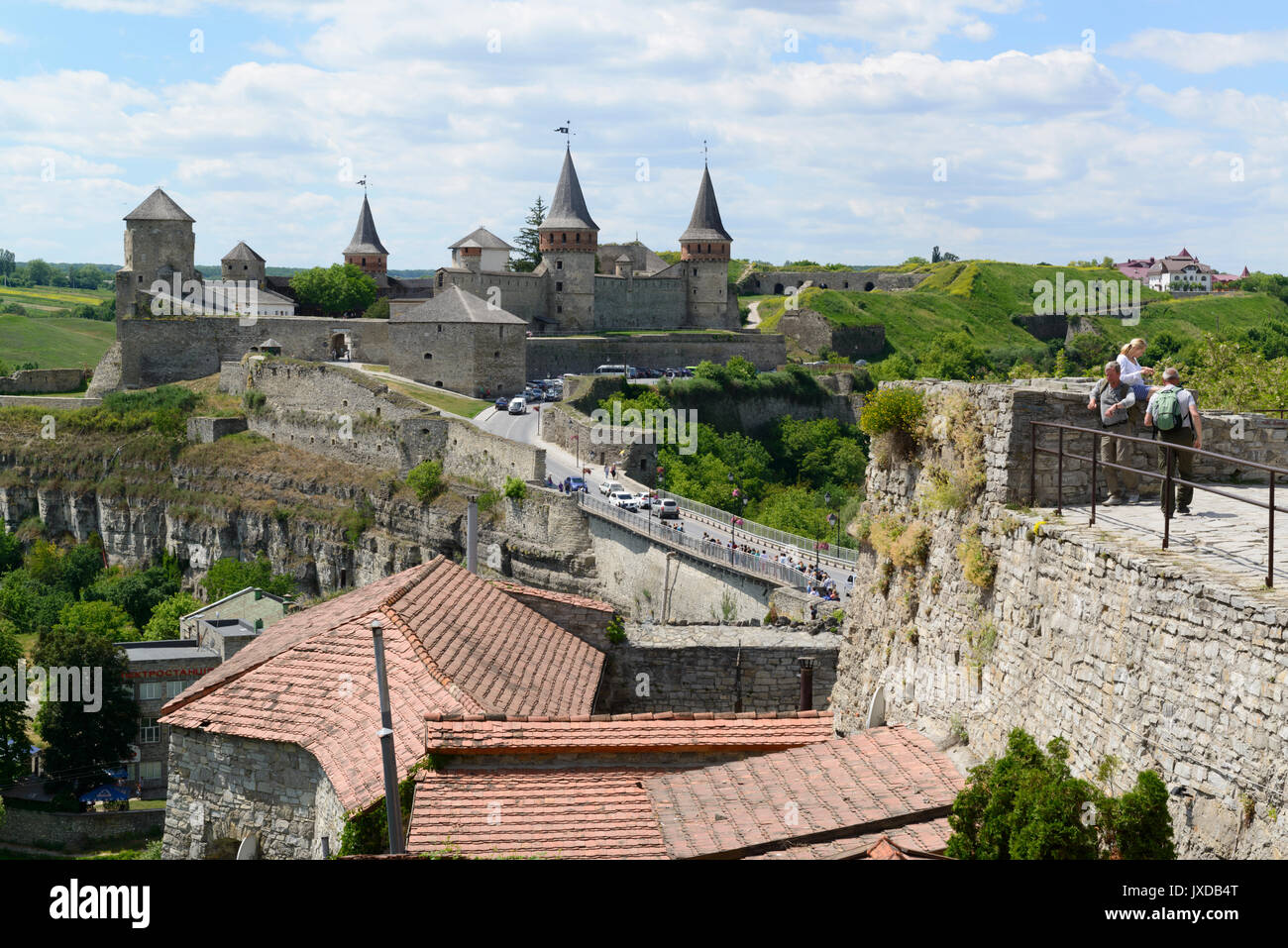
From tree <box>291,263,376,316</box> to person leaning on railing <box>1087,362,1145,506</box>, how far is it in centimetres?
7702

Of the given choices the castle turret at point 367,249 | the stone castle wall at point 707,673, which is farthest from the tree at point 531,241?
the stone castle wall at point 707,673

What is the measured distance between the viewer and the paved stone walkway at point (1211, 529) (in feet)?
20.1

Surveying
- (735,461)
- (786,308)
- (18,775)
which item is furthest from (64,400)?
(786,308)

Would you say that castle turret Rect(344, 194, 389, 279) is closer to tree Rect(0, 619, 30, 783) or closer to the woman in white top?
tree Rect(0, 619, 30, 783)

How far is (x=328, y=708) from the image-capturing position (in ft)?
35.8

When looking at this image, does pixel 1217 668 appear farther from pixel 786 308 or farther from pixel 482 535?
pixel 786 308

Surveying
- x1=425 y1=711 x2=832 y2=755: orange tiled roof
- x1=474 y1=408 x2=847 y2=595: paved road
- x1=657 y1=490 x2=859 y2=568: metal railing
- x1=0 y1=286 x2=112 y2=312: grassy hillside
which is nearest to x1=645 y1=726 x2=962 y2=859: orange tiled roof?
x1=425 y1=711 x2=832 y2=755: orange tiled roof

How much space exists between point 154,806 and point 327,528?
542 inches

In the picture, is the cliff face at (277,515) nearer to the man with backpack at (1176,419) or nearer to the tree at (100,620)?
the tree at (100,620)

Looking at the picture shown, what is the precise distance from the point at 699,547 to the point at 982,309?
73031 millimetres

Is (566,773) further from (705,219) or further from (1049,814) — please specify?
(705,219)

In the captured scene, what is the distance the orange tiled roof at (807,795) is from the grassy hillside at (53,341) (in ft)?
345

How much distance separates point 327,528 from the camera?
52.1m

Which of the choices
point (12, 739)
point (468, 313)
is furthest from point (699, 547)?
point (468, 313)
